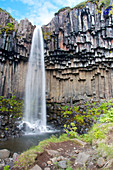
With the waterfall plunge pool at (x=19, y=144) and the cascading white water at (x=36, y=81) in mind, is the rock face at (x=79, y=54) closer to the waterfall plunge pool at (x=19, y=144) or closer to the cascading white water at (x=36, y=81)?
the cascading white water at (x=36, y=81)

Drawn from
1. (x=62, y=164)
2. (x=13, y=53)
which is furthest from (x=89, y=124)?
(x=13, y=53)

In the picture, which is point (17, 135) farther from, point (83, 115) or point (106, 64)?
point (106, 64)

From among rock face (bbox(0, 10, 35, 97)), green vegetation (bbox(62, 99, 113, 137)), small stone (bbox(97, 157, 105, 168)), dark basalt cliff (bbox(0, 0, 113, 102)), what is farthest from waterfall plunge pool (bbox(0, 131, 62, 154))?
dark basalt cliff (bbox(0, 0, 113, 102))

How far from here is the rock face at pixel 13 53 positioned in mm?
13211

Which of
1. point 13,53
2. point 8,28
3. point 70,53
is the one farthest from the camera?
point 70,53

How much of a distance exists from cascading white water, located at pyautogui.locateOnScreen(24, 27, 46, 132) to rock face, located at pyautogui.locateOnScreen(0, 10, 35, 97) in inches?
22.2

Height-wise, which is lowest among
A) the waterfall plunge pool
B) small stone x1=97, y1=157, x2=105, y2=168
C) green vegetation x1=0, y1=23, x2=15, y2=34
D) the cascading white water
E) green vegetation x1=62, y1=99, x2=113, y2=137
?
the waterfall plunge pool

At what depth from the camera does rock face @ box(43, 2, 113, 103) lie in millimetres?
13648

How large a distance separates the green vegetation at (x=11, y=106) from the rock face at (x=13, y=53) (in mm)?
755

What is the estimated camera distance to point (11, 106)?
12266mm

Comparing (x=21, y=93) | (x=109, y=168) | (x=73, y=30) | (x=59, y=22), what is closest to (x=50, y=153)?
(x=109, y=168)

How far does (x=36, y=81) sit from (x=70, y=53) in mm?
4848

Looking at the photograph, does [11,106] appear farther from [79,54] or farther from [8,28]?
[79,54]

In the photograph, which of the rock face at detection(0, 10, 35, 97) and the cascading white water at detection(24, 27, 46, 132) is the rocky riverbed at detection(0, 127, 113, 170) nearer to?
the cascading white water at detection(24, 27, 46, 132)
